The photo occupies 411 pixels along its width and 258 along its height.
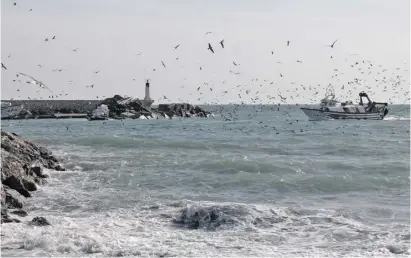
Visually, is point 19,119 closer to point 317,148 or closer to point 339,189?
point 317,148

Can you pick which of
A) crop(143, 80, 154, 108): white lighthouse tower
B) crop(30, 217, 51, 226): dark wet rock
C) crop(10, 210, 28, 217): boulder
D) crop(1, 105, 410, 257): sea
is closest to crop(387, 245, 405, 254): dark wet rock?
crop(1, 105, 410, 257): sea

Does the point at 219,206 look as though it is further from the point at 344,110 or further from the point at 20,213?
the point at 344,110

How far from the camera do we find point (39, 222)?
1110cm

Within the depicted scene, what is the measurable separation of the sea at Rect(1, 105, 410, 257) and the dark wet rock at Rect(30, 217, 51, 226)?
197 mm

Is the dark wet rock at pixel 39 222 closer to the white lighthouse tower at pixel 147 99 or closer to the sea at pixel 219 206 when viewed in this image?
the sea at pixel 219 206

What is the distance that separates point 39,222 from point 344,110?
58.1 metres

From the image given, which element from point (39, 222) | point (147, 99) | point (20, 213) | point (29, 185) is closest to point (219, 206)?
point (39, 222)

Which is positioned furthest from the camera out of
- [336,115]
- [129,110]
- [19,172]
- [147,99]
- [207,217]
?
[147,99]

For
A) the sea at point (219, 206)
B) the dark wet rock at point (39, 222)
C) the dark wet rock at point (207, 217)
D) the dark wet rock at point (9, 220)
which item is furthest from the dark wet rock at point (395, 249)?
the dark wet rock at point (9, 220)

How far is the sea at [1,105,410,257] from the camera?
9.97 metres

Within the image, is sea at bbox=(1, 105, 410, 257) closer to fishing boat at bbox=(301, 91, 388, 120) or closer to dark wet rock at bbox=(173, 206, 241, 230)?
dark wet rock at bbox=(173, 206, 241, 230)

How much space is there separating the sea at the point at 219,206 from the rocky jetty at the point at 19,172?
1.39ft

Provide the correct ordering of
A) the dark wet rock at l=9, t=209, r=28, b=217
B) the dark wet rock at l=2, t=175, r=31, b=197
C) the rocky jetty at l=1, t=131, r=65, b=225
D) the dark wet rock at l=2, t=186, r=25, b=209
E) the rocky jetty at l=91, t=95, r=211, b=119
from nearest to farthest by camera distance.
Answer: the dark wet rock at l=9, t=209, r=28, b=217, the rocky jetty at l=1, t=131, r=65, b=225, the dark wet rock at l=2, t=186, r=25, b=209, the dark wet rock at l=2, t=175, r=31, b=197, the rocky jetty at l=91, t=95, r=211, b=119

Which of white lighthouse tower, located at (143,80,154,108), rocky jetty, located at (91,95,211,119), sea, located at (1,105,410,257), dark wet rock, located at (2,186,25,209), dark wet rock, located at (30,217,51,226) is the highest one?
white lighthouse tower, located at (143,80,154,108)
